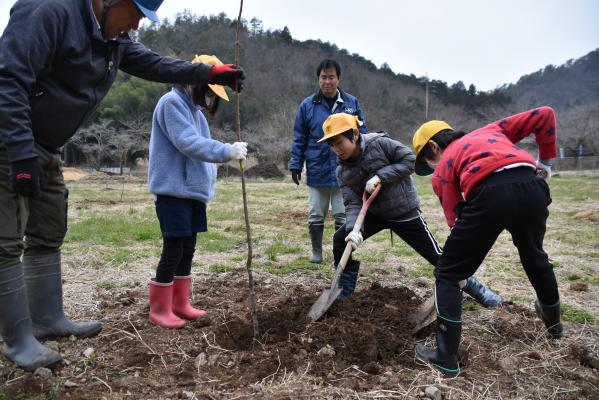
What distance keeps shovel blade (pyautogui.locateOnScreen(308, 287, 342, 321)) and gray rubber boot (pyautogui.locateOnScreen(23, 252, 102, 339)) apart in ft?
4.76

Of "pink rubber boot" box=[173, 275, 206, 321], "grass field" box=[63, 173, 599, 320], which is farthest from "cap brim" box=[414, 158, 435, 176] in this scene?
"pink rubber boot" box=[173, 275, 206, 321]

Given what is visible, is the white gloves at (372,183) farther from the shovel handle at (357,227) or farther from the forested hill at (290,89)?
the forested hill at (290,89)

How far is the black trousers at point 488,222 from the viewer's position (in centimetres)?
253

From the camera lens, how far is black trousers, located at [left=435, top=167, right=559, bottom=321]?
253 centimetres

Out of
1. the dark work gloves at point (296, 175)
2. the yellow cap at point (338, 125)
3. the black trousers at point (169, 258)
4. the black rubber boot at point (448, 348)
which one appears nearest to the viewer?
the black rubber boot at point (448, 348)

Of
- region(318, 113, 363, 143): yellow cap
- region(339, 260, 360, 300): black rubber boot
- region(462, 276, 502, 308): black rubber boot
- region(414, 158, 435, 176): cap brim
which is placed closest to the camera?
region(414, 158, 435, 176): cap brim

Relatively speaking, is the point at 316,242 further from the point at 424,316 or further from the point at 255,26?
the point at 255,26

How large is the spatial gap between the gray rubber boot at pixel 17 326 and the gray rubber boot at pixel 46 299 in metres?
0.41

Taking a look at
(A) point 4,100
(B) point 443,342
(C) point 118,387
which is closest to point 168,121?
(A) point 4,100

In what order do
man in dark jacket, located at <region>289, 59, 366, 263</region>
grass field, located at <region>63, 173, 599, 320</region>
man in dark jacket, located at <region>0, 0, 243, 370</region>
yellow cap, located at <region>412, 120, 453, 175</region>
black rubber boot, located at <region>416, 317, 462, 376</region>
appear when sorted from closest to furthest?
man in dark jacket, located at <region>0, 0, 243, 370</region>
black rubber boot, located at <region>416, 317, 462, 376</region>
yellow cap, located at <region>412, 120, 453, 175</region>
grass field, located at <region>63, 173, 599, 320</region>
man in dark jacket, located at <region>289, 59, 366, 263</region>

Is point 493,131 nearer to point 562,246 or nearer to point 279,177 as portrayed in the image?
point 562,246

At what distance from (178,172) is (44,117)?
2.86 feet

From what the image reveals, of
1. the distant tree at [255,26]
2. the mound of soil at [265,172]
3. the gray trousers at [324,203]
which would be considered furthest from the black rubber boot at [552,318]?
the distant tree at [255,26]

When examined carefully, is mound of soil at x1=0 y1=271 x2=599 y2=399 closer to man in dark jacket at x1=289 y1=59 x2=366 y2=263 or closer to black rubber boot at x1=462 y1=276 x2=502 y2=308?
black rubber boot at x1=462 y1=276 x2=502 y2=308
